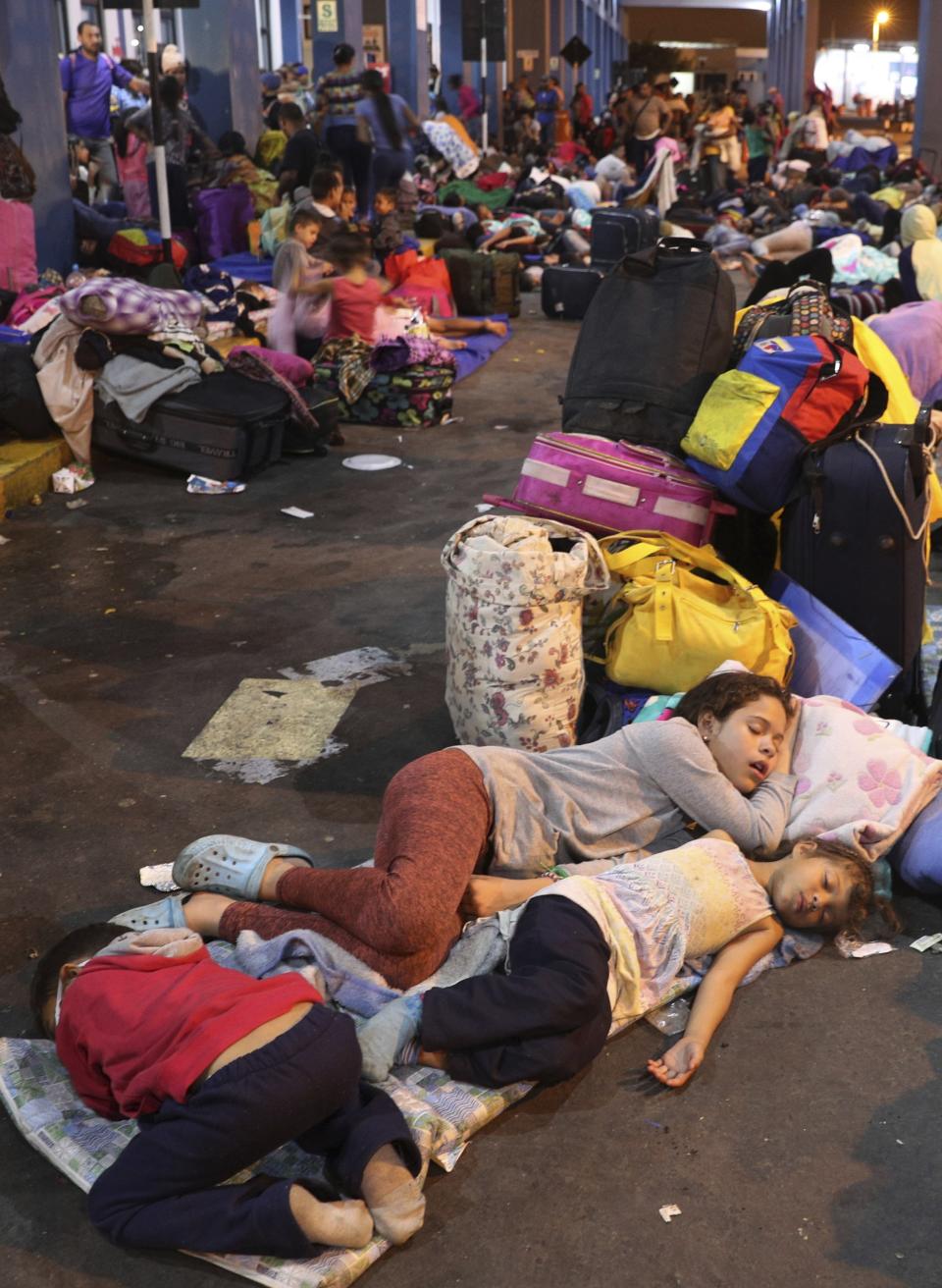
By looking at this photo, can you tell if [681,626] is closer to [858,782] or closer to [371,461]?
[858,782]

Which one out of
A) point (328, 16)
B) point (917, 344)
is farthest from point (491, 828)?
point (328, 16)

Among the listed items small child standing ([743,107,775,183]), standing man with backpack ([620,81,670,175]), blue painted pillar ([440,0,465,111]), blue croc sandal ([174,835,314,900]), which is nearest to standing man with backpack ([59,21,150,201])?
standing man with backpack ([620,81,670,175])

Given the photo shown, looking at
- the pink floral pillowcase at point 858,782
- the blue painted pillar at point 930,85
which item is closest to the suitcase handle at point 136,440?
the pink floral pillowcase at point 858,782

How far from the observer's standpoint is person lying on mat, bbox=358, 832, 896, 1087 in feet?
8.77

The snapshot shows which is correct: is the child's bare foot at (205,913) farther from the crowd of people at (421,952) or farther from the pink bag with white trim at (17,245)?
the pink bag with white trim at (17,245)

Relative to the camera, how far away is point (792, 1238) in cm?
239

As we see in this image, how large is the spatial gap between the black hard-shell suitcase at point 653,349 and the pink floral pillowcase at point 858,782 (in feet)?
4.61

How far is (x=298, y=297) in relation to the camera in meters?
8.23

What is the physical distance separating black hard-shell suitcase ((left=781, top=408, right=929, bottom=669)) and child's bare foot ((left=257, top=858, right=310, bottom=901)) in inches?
73.4

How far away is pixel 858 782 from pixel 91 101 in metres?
11.7

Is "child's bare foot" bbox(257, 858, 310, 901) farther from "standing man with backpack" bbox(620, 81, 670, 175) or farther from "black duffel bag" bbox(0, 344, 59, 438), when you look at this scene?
"standing man with backpack" bbox(620, 81, 670, 175)

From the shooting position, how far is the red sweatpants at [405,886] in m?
2.91

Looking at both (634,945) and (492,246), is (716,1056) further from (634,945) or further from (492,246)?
(492,246)

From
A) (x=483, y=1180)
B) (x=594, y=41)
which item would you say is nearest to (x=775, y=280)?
(x=483, y=1180)
